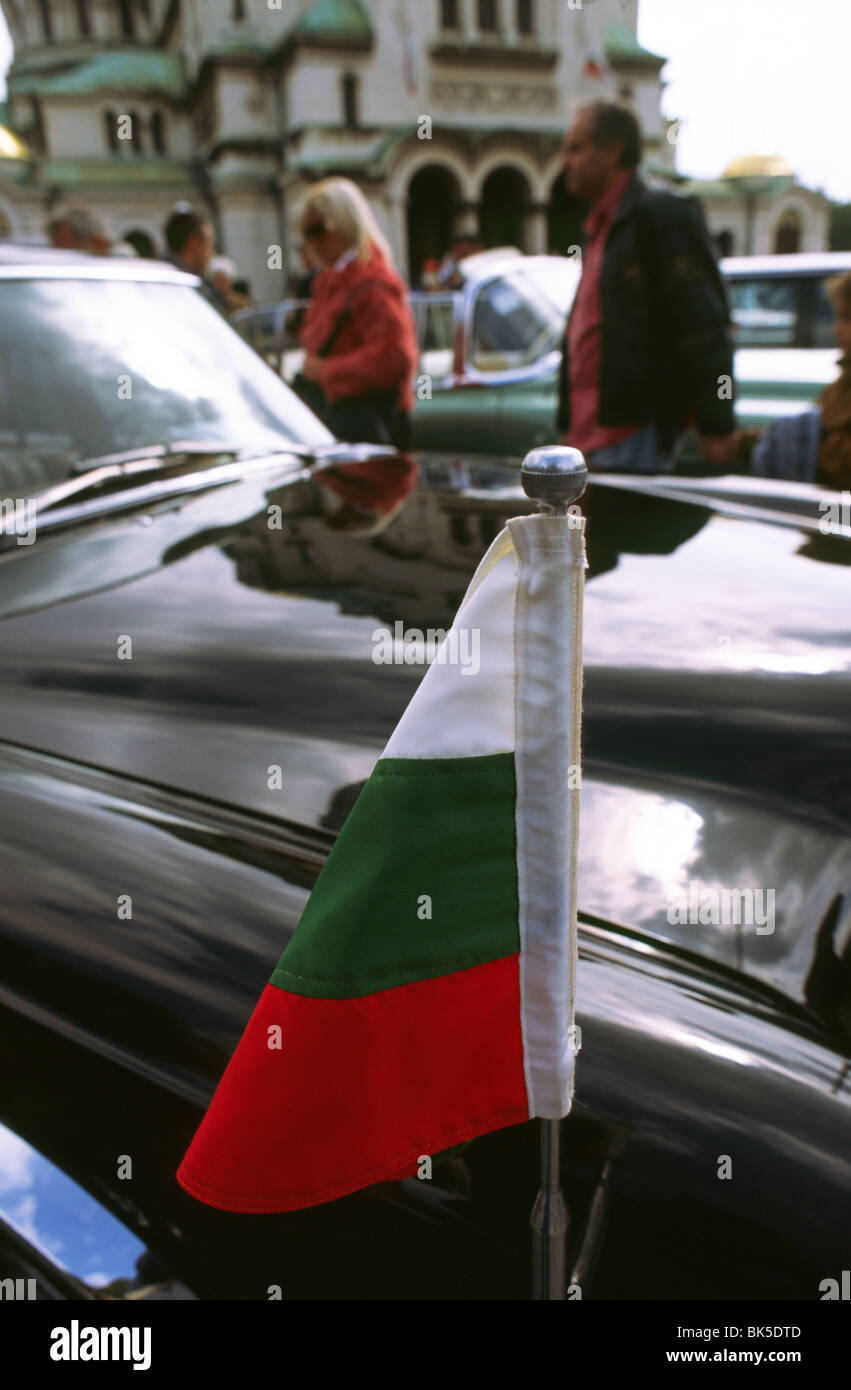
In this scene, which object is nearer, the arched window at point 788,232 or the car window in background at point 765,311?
the car window in background at point 765,311

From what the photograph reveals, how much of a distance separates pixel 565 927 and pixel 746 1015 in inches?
12.5

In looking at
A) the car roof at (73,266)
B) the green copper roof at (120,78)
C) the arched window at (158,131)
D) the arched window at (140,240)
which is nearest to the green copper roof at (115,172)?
the arched window at (140,240)

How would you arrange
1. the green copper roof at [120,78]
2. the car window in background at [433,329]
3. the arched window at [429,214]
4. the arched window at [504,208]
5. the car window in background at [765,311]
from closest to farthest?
the car window in background at [765,311] → the car window in background at [433,329] → the arched window at [429,214] → the arched window at [504,208] → the green copper roof at [120,78]

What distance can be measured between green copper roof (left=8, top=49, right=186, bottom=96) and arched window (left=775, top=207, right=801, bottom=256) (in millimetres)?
24143

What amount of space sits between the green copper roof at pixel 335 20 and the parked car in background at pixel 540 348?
97.0 ft

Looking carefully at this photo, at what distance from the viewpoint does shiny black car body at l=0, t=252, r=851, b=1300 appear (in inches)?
37.5

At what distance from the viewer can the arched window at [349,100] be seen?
107ft

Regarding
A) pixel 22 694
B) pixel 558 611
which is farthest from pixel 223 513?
pixel 558 611

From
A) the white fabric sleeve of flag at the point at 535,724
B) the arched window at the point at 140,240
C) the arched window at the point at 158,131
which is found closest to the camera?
the white fabric sleeve of flag at the point at 535,724

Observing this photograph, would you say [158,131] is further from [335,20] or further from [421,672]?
[421,672]

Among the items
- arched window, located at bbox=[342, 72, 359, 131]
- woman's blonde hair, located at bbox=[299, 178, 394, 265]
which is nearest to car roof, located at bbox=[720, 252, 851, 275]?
woman's blonde hair, located at bbox=[299, 178, 394, 265]

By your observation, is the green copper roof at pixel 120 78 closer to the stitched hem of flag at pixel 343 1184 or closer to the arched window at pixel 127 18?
the arched window at pixel 127 18

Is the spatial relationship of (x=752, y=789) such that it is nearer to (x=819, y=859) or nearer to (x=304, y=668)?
(x=819, y=859)

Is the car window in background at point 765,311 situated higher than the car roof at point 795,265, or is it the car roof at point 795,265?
the car roof at point 795,265
